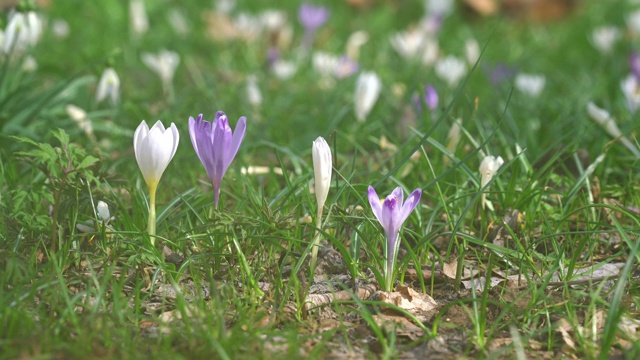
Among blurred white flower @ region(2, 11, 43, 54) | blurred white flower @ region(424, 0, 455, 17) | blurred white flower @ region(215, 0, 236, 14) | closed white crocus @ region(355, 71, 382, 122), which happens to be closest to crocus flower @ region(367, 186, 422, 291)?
closed white crocus @ region(355, 71, 382, 122)

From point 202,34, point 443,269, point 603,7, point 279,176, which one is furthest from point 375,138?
point 603,7

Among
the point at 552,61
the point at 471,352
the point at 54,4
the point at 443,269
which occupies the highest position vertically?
the point at 54,4

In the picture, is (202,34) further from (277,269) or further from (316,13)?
(277,269)

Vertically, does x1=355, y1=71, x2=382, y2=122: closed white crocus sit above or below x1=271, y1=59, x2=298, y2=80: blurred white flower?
below

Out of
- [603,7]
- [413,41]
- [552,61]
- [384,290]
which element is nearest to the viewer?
[384,290]

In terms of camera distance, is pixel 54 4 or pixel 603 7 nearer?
pixel 54 4

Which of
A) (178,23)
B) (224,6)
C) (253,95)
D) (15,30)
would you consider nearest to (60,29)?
(178,23)

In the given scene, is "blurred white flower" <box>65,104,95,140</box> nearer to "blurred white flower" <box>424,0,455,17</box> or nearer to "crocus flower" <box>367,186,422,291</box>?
"crocus flower" <box>367,186,422,291</box>
